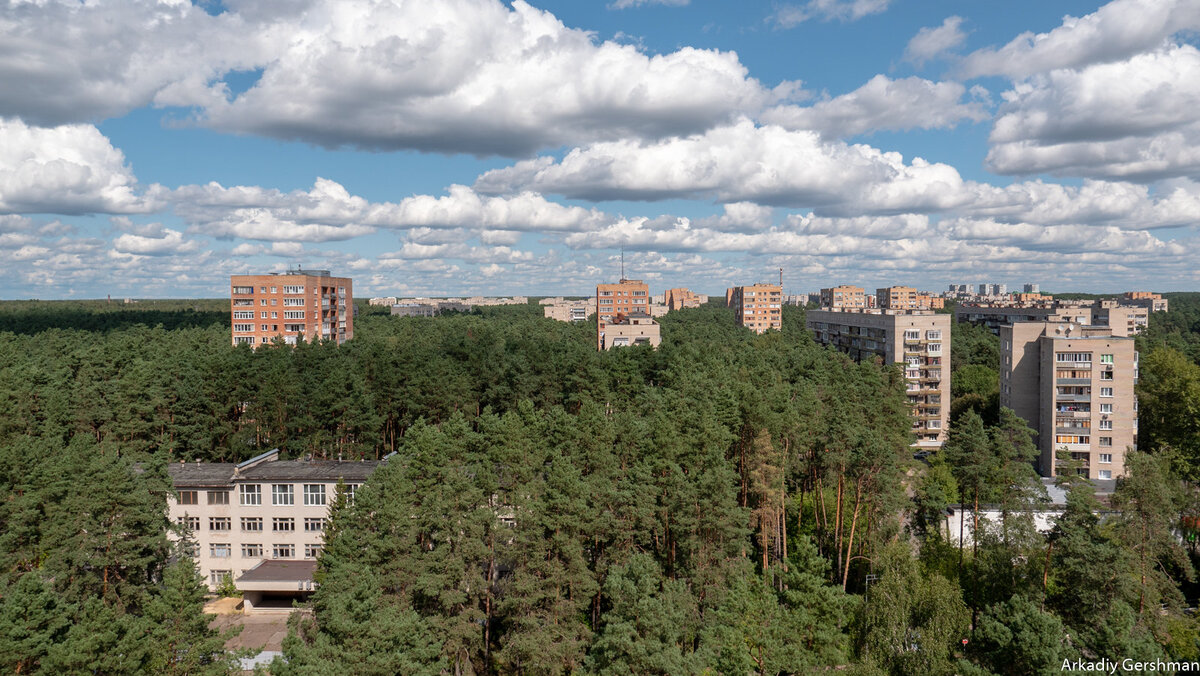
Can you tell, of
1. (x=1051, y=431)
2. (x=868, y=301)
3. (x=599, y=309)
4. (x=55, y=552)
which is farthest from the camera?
(x=868, y=301)

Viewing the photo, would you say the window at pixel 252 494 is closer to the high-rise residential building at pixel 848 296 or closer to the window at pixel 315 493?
the window at pixel 315 493

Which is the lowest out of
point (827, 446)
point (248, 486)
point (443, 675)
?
point (443, 675)

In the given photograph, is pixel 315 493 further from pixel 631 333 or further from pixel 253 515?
pixel 631 333

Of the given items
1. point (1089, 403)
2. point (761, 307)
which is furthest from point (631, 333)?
point (1089, 403)

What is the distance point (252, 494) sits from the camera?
147ft

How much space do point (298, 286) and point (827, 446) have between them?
259ft

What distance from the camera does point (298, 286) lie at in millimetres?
96438

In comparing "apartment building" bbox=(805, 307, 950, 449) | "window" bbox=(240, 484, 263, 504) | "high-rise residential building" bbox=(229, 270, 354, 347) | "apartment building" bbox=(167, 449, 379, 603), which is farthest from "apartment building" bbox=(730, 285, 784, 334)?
"window" bbox=(240, 484, 263, 504)

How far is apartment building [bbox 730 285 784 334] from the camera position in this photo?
516 feet

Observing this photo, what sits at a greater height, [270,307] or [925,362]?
[270,307]

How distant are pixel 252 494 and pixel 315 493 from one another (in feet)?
13.6

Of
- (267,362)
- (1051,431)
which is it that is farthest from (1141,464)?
(267,362)

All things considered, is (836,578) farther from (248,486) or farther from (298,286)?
(298,286)

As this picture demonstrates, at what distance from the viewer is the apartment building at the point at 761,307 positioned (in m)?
157
